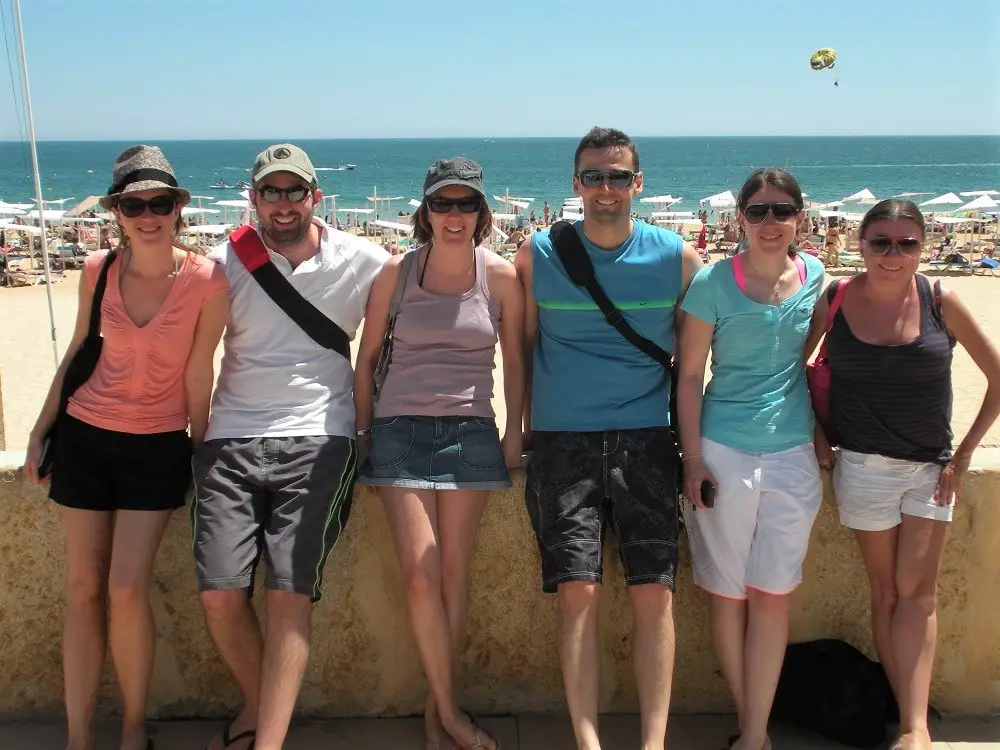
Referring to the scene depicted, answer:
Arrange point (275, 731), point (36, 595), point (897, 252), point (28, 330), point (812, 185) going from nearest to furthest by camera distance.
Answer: point (275, 731) → point (897, 252) → point (36, 595) → point (28, 330) → point (812, 185)

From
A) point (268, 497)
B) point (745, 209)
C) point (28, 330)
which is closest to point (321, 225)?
point (268, 497)

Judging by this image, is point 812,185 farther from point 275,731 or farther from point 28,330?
point 275,731

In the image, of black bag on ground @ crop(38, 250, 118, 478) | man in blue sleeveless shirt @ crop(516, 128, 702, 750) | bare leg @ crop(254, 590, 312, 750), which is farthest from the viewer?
black bag on ground @ crop(38, 250, 118, 478)

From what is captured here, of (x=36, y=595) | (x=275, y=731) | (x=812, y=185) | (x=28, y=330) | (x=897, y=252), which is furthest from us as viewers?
(x=812, y=185)

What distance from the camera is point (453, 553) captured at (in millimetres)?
2785

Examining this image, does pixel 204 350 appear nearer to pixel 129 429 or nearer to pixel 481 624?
pixel 129 429

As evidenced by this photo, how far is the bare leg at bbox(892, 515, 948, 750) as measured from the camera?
2.74 m

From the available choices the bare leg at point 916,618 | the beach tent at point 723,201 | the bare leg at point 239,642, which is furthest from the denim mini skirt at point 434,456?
the beach tent at point 723,201

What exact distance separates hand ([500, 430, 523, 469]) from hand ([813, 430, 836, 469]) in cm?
91

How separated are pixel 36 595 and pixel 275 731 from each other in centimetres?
96

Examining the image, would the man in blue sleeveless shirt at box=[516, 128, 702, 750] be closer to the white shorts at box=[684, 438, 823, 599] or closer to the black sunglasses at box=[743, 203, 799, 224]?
the white shorts at box=[684, 438, 823, 599]

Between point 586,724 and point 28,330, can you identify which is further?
point 28,330

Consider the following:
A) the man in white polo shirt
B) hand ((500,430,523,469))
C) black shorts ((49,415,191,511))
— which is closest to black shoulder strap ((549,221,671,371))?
hand ((500,430,523,469))

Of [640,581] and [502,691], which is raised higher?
[640,581]
